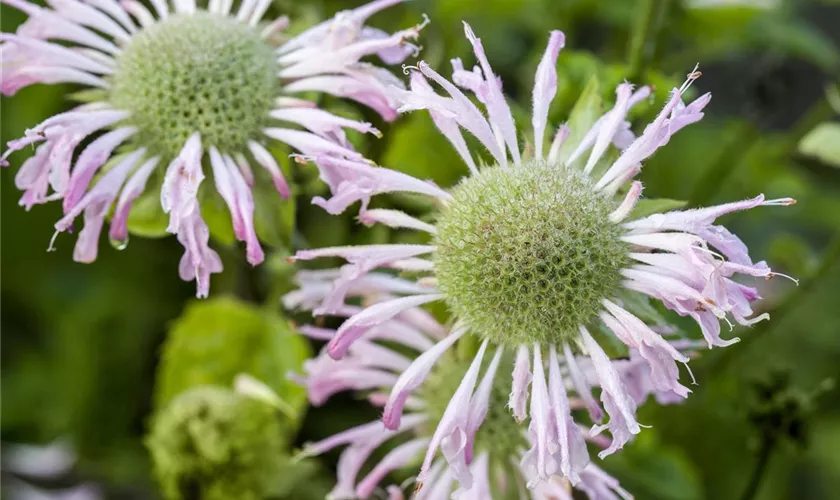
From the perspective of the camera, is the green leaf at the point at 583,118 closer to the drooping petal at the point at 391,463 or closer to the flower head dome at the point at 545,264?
the flower head dome at the point at 545,264

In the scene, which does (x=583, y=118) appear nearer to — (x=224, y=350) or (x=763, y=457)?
(x=763, y=457)

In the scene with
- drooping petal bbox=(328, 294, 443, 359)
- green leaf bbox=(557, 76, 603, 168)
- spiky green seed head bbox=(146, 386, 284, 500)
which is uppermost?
green leaf bbox=(557, 76, 603, 168)

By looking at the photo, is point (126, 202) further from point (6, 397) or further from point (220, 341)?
point (6, 397)

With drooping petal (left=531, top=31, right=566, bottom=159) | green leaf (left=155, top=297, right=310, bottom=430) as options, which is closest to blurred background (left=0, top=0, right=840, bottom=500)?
green leaf (left=155, top=297, right=310, bottom=430)

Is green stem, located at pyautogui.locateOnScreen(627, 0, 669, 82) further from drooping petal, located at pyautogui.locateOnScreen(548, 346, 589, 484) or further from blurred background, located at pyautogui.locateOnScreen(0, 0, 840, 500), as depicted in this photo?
drooping petal, located at pyautogui.locateOnScreen(548, 346, 589, 484)

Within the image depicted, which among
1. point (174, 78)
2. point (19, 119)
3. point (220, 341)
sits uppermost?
point (174, 78)

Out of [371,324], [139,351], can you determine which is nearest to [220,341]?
[139,351]

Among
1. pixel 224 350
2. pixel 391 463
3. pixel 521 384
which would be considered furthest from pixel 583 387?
pixel 224 350
